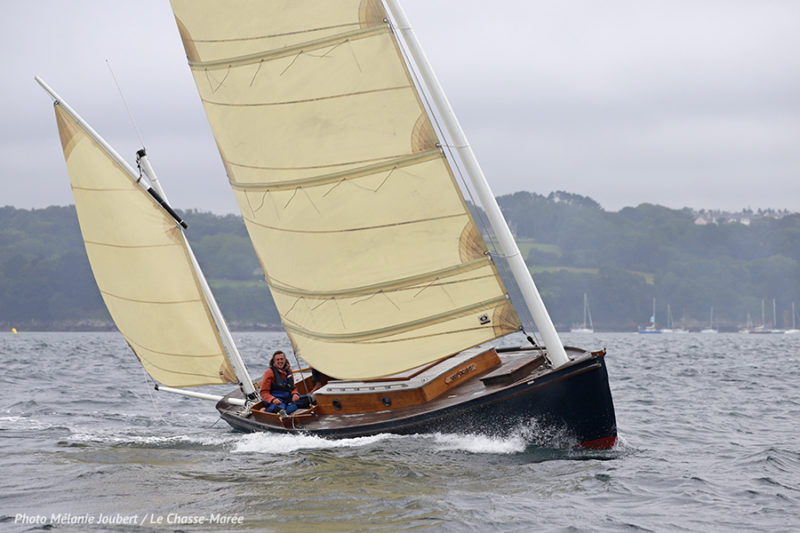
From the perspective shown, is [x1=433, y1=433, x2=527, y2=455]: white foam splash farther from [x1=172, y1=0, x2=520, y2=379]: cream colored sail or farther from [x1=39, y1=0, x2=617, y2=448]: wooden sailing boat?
[x1=172, y1=0, x2=520, y2=379]: cream colored sail

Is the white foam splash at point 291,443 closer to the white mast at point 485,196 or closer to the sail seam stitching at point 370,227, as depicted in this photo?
the white mast at point 485,196

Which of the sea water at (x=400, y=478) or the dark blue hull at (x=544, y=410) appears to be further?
the dark blue hull at (x=544, y=410)

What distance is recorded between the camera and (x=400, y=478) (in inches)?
492

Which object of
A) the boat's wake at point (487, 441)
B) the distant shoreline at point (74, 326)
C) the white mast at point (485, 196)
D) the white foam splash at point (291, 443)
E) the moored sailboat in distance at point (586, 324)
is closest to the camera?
the boat's wake at point (487, 441)

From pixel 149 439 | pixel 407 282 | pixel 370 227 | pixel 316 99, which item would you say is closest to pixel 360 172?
pixel 370 227

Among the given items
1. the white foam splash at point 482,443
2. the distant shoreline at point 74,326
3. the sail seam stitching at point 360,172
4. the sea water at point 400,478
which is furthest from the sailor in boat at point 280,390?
the distant shoreline at point 74,326

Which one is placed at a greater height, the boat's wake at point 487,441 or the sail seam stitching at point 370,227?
the sail seam stitching at point 370,227

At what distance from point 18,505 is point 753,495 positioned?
926 centimetres

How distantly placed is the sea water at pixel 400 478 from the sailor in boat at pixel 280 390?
2.13 feet

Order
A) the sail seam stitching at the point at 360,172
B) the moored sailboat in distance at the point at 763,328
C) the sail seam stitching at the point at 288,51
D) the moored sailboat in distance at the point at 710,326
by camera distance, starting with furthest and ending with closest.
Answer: the moored sailboat in distance at the point at 710,326 → the moored sailboat in distance at the point at 763,328 → the sail seam stitching at the point at 288,51 → the sail seam stitching at the point at 360,172

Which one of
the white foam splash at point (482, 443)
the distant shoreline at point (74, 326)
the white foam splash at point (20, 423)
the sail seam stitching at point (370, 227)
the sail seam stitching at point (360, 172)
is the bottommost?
the distant shoreline at point (74, 326)

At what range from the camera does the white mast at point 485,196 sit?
46.7ft

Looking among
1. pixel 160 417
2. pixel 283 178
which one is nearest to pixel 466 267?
pixel 283 178

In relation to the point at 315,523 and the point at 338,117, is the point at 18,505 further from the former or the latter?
the point at 338,117
